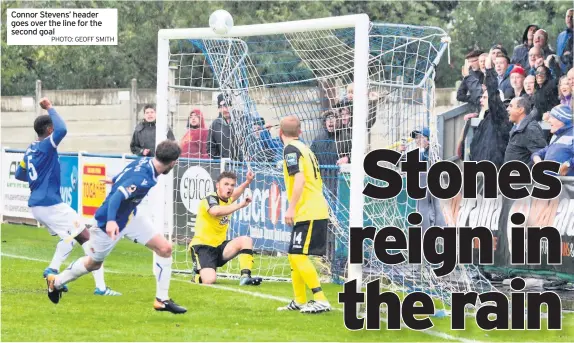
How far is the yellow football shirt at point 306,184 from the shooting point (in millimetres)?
10016

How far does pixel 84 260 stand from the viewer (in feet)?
33.5

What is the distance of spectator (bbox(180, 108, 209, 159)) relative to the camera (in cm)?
1463

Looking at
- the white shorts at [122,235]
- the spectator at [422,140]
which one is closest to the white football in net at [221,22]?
the spectator at [422,140]

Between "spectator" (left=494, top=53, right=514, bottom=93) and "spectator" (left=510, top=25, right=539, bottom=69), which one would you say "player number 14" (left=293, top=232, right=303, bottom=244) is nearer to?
"spectator" (left=494, top=53, right=514, bottom=93)

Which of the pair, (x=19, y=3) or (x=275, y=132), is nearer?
(x=275, y=132)

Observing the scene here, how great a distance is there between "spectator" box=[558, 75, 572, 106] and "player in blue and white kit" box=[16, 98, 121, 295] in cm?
548

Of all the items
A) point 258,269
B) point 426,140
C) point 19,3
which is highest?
point 19,3

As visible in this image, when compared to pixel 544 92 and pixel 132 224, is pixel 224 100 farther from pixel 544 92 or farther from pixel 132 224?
pixel 544 92

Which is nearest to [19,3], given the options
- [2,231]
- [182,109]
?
[182,109]

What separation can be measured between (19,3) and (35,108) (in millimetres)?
7645

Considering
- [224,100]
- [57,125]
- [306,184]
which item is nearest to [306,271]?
[306,184]

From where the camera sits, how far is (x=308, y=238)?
10047mm

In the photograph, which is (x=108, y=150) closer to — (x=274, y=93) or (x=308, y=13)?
(x=308, y=13)

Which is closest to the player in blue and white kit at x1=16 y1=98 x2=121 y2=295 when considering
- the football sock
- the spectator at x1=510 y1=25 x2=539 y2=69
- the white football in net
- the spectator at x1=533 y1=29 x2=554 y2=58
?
the football sock
